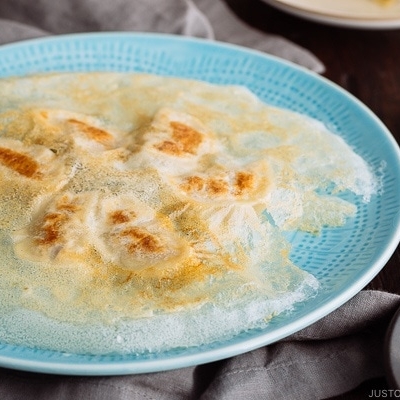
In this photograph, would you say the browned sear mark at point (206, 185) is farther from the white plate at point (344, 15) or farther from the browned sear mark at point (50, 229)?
the white plate at point (344, 15)

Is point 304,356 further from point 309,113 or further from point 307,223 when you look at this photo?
point 309,113

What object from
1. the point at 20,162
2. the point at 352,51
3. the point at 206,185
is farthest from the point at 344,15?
the point at 20,162

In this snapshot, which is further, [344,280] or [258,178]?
[258,178]

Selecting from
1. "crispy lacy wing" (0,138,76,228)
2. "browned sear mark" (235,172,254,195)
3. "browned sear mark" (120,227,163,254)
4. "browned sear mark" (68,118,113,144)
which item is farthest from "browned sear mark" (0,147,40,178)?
"browned sear mark" (235,172,254,195)

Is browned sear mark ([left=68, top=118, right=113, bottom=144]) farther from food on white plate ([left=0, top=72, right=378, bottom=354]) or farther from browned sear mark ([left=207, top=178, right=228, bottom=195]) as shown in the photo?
browned sear mark ([left=207, top=178, right=228, bottom=195])

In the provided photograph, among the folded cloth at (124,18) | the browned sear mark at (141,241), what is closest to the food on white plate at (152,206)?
the browned sear mark at (141,241)

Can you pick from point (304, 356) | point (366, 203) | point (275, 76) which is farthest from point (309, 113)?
point (304, 356)
